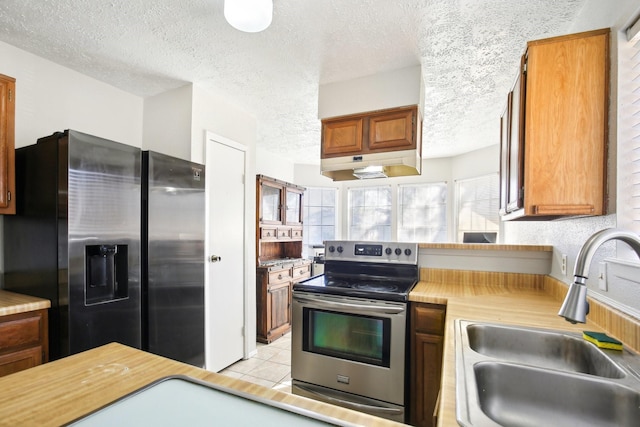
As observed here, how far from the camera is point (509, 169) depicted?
1689mm

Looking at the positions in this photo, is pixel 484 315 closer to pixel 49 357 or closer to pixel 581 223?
pixel 581 223

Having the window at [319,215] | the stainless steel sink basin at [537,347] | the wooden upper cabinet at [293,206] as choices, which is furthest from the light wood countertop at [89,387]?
the window at [319,215]

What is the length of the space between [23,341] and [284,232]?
2.73m

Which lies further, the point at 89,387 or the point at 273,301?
the point at 273,301

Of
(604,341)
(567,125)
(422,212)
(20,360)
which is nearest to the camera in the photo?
(604,341)

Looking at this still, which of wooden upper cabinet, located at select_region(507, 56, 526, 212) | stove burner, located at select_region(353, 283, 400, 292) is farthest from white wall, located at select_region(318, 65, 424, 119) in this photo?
stove burner, located at select_region(353, 283, 400, 292)

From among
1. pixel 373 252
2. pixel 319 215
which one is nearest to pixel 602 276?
pixel 373 252

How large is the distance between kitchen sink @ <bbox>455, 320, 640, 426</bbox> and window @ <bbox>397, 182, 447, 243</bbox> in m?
4.34

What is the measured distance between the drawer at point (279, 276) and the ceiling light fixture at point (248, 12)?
2.55 meters

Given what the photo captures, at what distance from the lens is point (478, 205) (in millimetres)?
4836

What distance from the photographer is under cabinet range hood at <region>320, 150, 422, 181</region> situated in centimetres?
226

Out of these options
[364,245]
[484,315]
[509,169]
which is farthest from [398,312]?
[509,169]

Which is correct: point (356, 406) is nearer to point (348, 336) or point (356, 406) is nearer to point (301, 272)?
point (348, 336)

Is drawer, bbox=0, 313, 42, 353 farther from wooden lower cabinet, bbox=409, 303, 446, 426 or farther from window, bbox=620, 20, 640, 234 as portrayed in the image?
window, bbox=620, 20, 640, 234
